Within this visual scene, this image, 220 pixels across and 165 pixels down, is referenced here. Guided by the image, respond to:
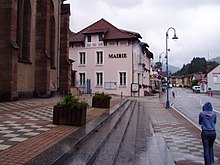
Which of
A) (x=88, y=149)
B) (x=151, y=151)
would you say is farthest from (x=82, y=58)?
(x=88, y=149)

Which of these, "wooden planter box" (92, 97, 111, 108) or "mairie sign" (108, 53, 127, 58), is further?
"mairie sign" (108, 53, 127, 58)

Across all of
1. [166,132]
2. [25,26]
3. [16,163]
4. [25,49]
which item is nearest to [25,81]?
[25,49]

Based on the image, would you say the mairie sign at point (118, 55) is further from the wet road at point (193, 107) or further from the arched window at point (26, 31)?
the arched window at point (26, 31)

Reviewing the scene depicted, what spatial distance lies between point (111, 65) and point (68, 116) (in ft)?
119

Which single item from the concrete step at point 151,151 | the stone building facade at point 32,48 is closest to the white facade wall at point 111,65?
the stone building facade at point 32,48

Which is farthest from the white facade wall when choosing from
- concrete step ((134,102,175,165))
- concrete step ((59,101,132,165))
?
concrete step ((59,101,132,165))

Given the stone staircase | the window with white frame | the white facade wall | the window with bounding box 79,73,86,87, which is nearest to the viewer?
the stone staircase

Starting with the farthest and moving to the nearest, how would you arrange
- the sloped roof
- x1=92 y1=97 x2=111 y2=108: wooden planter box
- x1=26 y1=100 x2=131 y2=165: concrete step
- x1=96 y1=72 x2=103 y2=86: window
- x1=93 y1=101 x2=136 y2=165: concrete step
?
x1=96 y1=72 x2=103 y2=86: window
the sloped roof
x1=92 y1=97 x2=111 y2=108: wooden planter box
x1=93 y1=101 x2=136 y2=165: concrete step
x1=26 y1=100 x2=131 y2=165: concrete step

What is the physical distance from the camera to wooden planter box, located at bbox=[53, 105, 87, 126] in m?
9.17

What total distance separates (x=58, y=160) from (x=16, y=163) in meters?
0.74

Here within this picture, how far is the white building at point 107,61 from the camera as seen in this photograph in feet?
144

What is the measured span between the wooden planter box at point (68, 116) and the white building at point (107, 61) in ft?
111

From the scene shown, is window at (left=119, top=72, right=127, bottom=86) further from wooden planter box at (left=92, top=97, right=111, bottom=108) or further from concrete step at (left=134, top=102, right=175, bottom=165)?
concrete step at (left=134, top=102, right=175, bottom=165)

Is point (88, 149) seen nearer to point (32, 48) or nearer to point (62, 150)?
point (62, 150)
